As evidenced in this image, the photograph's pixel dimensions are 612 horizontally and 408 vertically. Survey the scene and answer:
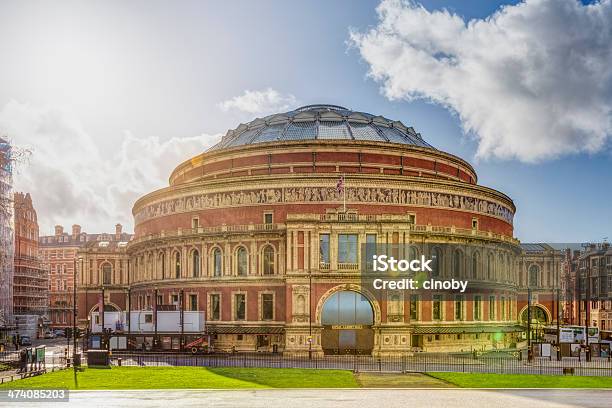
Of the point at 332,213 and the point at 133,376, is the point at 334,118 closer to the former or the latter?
the point at 332,213

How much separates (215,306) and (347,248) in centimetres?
1462

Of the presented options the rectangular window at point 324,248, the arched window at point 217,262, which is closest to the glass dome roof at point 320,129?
the arched window at point 217,262

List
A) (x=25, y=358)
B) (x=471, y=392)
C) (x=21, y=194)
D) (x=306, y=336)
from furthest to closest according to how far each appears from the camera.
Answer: (x=21, y=194)
(x=306, y=336)
(x=25, y=358)
(x=471, y=392)

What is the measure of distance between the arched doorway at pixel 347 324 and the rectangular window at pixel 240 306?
8981mm

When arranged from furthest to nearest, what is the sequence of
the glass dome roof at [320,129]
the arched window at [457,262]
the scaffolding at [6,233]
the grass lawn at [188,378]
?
the scaffolding at [6,233], the glass dome roof at [320,129], the arched window at [457,262], the grass lawn at [188,378]

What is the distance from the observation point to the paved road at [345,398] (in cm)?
3450

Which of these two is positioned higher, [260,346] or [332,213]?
[332,213]

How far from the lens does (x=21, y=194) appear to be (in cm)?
12256

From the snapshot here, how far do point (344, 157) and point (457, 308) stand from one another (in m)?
17.4

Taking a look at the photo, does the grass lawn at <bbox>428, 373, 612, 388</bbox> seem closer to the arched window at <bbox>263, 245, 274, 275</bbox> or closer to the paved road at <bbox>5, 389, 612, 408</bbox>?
the paved road at <bbox>5, 389, 612, 408</bbox>

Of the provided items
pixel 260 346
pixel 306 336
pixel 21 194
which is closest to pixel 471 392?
pixel 306 336

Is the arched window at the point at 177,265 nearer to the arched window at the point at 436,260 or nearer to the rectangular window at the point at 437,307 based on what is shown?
the arched window at the point at 436,260

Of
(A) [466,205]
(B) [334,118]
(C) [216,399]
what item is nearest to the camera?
(C) [216,399]

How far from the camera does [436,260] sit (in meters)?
72.8
